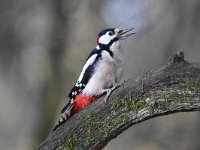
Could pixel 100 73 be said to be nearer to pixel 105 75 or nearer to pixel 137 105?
pixel 105 75

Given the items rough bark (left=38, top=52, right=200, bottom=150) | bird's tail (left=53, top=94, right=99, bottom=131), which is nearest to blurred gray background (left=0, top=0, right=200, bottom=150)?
bird's tail (left=53, top=94, right=99, bottom=131)

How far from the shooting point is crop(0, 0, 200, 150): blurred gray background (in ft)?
21.4

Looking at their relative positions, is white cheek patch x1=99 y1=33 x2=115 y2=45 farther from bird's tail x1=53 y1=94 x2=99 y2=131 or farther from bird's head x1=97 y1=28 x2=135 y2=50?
bird's tail x1=53 y1=94 x2=99 y2=131

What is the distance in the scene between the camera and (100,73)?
3797mm

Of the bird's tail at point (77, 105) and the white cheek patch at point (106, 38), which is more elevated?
the white cheek patch at point (106, 38)

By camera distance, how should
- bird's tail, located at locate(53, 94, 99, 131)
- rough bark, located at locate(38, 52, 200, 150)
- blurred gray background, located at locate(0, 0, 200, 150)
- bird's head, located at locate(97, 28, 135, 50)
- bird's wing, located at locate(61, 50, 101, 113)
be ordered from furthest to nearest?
blurred gray background, located at locate(0, 0, 200, 150), bird's head, located at locate(97, 28, 135, 50), bird's wing, located at locate(61, 50, 101, 113), bird's tail, located at locate(53, 94, 99, 131), rough bark, located at locate(38, 52, 200, 150)

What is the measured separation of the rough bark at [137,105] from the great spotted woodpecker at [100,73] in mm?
394

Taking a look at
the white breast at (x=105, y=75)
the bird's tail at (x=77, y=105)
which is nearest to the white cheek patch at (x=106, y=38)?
the white breast at (x=105, y=75)

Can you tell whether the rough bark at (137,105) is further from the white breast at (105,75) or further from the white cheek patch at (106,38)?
the white cheek patch at (106,38)

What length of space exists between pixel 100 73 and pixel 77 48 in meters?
4.01

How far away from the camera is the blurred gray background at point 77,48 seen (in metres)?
6.52

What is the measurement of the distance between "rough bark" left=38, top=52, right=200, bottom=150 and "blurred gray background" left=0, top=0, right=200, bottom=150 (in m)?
3.18

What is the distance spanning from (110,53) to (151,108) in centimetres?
102

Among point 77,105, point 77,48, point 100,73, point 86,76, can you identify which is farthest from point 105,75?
point 77,48
